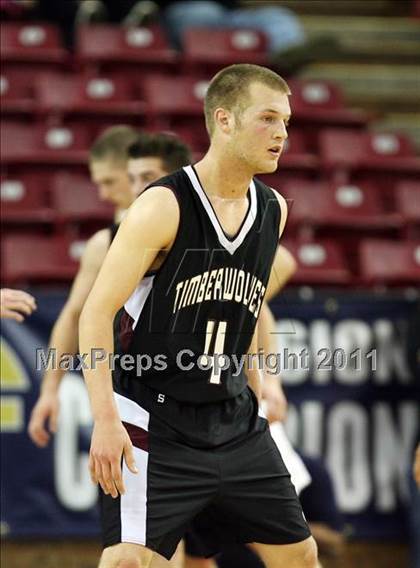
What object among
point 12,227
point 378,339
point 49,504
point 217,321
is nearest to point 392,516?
point 378,339

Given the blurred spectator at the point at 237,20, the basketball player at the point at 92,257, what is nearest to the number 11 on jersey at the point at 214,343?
the basketball player at the point at 92,257

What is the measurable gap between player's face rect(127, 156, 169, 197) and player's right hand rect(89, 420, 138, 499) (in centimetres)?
154

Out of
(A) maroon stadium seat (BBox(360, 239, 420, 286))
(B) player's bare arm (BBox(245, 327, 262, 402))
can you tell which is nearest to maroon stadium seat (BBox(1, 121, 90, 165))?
(A) maroon stadium seat (BBox(360, 239, 420, 286))

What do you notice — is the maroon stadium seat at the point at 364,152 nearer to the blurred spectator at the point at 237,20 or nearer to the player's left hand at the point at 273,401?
the blurred spectator at the point at 237,20

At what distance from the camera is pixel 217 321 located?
12.6 ft

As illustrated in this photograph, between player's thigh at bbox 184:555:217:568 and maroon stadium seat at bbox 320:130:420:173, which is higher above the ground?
maroon stadium seat at bbox 320:130:420:173

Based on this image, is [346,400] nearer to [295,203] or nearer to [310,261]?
[310,261]

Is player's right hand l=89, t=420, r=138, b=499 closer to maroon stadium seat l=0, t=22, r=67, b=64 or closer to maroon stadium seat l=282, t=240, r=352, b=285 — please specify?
maroon stadium seat l=282, t=240, r=352, b=285

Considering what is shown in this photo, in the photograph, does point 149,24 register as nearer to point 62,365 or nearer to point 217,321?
point 62,365

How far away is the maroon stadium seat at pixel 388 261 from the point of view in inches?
328

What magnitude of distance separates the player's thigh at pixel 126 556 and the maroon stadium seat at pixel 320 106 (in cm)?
663

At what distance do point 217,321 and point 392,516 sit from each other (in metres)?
3.08

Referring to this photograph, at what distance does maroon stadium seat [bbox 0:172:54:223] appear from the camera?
8453mm

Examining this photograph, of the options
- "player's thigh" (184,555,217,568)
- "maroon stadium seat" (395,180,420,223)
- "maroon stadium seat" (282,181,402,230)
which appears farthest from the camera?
"maroon stadium seat" (395,180,420,223)
